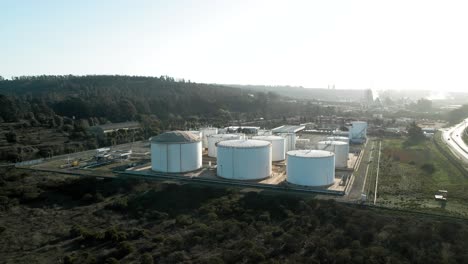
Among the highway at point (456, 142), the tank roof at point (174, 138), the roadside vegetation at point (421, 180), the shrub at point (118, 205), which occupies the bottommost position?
the shrub at point (118, 205)

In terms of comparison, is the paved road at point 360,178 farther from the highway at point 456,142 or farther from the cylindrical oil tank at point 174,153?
the cylindrical oil tank at point 174,153

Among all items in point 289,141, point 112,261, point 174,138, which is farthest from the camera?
point 289,141

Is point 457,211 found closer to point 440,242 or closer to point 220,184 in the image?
point 440,242

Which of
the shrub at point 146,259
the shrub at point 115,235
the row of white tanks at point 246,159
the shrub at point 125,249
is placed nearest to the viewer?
the shrub at point 146,259

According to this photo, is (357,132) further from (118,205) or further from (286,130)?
(118,205)

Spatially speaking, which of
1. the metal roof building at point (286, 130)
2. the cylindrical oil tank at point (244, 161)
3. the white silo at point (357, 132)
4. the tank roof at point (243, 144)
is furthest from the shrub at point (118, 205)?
the white silo at point (357, 132)

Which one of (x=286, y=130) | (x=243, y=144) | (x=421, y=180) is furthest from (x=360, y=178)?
(x=286, y=130)

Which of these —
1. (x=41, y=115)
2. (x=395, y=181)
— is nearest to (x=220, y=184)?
(x=395, y=181)
